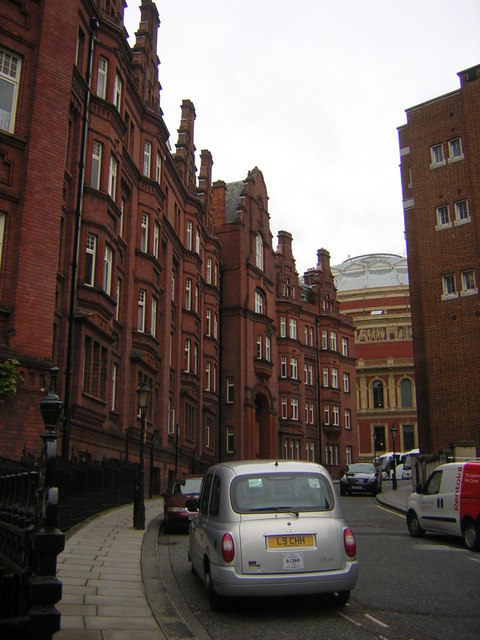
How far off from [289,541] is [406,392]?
251 feet

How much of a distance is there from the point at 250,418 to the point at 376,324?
41.1m

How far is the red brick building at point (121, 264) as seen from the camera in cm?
1808

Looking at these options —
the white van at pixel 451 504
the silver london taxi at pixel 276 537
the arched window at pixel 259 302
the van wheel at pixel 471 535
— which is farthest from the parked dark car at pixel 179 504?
the arched window at pixel 259 302

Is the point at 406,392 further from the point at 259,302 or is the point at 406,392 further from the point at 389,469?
the point at 259,302

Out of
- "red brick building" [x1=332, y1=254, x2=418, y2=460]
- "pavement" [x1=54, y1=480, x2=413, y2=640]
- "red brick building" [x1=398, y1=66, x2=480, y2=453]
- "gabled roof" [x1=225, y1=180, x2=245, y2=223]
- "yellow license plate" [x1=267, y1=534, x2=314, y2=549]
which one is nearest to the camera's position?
"pavement" [x1=54, y1=480, x2=413, y2=640]

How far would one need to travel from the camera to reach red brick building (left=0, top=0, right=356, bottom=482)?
59.3 ft

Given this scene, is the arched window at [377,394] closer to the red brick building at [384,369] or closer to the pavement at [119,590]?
the red brick building at [384,369]

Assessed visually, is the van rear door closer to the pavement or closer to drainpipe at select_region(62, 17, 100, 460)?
the pavement

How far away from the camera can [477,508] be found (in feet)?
45.6

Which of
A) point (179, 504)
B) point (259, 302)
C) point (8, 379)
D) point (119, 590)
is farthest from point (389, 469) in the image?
Answer: point (119, 590)

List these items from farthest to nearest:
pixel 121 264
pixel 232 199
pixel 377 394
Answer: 1. pixel 377 394
2. pixel 232 199
3. pixel 121 264

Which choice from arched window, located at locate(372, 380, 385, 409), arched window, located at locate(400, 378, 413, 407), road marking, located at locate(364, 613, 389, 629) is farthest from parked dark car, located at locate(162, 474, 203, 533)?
arched window, located at locate(372, 380, 385, 409)

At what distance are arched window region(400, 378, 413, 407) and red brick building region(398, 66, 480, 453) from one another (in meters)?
47.2

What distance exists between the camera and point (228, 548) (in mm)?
7754
